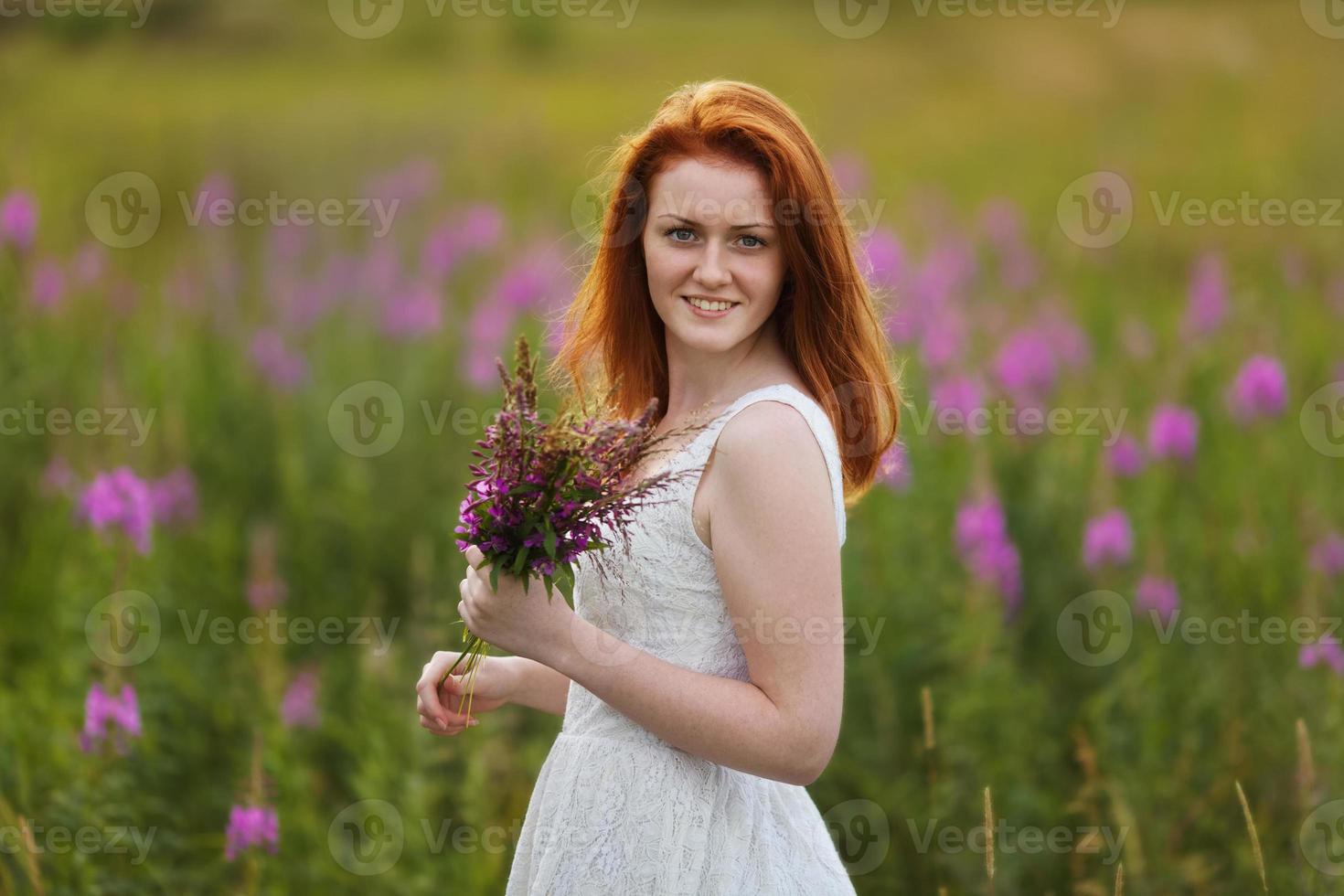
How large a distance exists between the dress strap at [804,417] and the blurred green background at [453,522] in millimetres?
537

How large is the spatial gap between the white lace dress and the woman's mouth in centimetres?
11

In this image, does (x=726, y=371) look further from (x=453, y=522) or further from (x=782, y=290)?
(x=453, y=522)

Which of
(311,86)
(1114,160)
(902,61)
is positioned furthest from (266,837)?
(902,61)

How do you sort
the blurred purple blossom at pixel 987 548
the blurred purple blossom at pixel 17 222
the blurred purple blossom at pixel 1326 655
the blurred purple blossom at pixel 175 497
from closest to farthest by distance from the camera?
the blurred purple blossom at pixel 1326 655, the blurred purple blossom at pixel 987 548, the blurred purple blossom at pixel 175 497, the blurred purple blossom at pixel 17 222

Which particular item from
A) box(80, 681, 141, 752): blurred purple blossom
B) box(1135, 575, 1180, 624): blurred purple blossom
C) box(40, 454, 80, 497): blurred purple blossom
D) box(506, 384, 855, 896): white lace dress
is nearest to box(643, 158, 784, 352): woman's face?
box(506, 384, 855, 896): white lace dress

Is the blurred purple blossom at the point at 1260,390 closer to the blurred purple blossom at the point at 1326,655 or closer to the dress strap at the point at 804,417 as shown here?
the blurred purple blossom at the point at 1326,655

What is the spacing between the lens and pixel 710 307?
1.54 m

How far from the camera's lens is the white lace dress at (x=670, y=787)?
1479 mm

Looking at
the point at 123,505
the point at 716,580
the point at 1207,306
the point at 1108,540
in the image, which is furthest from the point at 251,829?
the point at 1207,306

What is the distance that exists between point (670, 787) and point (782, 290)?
0.65 metres

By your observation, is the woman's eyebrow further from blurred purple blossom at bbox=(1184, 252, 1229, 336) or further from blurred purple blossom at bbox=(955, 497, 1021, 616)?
blurred purple blossom at bbox=(1184, 252, 1229, 336)

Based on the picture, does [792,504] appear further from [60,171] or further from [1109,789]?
[60,171]

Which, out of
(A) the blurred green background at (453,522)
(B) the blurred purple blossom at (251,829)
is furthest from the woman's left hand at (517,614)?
(B) the blurred purple blossom at (251,829)

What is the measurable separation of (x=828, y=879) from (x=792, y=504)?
0.49 metres
